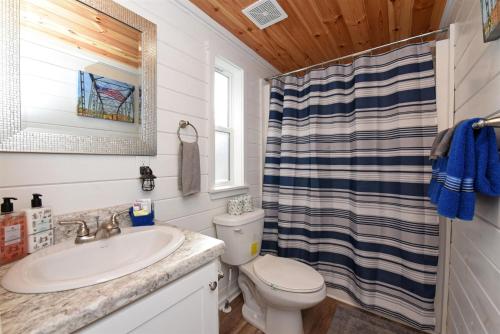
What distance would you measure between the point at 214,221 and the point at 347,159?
3.69 feet

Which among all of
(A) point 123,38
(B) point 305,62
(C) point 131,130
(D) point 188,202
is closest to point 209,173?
(D) point 188,202

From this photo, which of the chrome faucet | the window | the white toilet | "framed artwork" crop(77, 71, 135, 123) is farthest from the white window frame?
the chrome faucet

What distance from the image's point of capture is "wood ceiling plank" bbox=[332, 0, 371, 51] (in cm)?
129

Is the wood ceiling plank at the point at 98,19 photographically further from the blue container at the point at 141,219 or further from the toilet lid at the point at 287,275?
the toilet lid at the point at 287,275

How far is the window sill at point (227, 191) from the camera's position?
1510 millimetres

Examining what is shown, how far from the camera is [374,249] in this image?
150 cm

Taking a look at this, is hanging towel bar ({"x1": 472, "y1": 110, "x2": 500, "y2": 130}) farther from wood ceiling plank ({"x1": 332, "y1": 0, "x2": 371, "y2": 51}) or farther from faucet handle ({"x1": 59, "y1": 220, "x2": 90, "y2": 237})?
faucet handle ({"x1": 59, "y1": 220, "x2": 90, "y2": 237})

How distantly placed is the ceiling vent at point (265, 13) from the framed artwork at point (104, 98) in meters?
0.89

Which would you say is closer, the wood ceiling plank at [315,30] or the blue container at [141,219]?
the blue container at [141,219]

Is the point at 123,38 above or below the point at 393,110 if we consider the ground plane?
above

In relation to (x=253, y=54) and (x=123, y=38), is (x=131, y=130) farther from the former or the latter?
(x=253, y=54)

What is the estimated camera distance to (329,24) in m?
1.47

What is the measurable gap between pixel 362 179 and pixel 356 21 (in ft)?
Result: 3.63

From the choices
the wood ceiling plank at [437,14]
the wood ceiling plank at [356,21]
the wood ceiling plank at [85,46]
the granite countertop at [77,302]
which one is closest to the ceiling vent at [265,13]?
the wood ceiling plank at [356,21]
